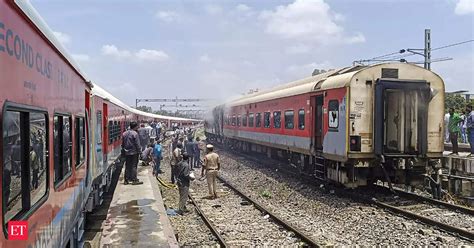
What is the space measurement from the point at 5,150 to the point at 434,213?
9.27m

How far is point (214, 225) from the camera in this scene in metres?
10.1

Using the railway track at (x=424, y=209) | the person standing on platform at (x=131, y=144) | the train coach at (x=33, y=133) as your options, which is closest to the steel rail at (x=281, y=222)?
the railway track at (x=424, y=209)

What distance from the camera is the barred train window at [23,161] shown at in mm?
2395

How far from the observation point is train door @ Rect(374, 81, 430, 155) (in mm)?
11430

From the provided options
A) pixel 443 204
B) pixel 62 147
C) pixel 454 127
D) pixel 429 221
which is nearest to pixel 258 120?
pixel 454 127

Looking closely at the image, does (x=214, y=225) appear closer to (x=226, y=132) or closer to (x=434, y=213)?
(x=434, y=213)

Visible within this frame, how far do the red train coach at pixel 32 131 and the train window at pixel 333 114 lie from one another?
793cm

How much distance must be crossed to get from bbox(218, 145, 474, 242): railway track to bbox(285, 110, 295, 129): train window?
3.02 meters

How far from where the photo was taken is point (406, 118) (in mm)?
11609

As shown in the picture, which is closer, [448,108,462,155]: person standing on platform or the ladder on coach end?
the ladder on coach end

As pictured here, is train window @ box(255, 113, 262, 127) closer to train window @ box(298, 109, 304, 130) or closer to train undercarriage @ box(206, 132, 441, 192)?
train window @ box(298, 109, 304, 130)

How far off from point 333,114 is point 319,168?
2.22 meters

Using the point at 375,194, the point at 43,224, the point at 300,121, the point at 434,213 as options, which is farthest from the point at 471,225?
the point at 43,224

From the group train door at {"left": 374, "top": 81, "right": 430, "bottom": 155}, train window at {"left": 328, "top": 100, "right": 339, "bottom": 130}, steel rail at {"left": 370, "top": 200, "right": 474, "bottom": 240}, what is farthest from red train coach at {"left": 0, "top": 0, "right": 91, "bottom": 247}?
train door at {"left": 374, "top": 81, "right": 430, "bottom": 155}
